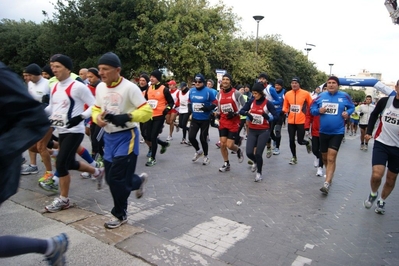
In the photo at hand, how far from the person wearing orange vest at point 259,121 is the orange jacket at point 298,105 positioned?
1.82m

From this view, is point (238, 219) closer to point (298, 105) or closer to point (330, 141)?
point (330, 141)

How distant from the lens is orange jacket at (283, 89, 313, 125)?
8.01 m

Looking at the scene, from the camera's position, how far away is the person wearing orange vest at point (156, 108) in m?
7.41

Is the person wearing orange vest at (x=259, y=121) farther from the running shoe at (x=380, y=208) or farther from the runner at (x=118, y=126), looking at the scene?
the runner at (x=118, y=126)

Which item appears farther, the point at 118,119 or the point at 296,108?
the point at 296,108

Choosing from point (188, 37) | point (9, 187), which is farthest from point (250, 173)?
point (188, 37)

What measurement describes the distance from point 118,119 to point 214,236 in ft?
5.59

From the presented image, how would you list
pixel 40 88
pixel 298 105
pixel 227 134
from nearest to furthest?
1. pixel 40 88
2. pixel 227 134
3. pixel 298 105

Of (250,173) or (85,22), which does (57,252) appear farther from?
(85,22)

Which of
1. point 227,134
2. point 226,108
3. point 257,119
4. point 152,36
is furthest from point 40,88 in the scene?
point 152,36

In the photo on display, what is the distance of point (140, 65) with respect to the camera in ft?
104

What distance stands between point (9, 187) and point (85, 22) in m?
31.2

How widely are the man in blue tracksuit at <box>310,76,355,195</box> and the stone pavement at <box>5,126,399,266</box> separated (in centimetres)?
66

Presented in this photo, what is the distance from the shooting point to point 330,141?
5855 millimetres
